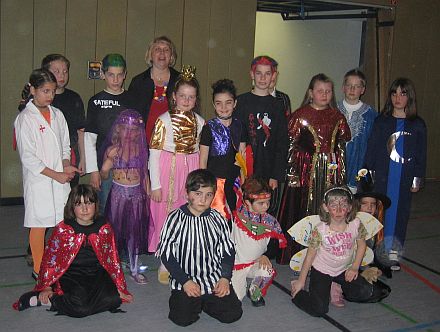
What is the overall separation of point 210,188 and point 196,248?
0.38 m

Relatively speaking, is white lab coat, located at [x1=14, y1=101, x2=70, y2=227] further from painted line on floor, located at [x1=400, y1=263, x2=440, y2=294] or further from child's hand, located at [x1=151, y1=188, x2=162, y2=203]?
painted line on floor, located at [x1=400, y1=263, x2=440, y2=294]

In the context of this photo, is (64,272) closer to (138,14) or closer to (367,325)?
(367,325)

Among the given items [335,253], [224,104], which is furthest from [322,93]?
[335,253]

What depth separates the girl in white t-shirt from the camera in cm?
351

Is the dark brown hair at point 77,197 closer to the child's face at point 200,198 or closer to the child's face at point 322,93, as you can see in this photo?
the child's face at point 200,198

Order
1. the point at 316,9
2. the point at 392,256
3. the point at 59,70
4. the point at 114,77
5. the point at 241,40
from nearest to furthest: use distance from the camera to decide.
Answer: the point at 114,77, the point at 59,70, the point at 392,256, the point at 241,40, the point at 316,9

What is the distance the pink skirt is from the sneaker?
0.62 feet

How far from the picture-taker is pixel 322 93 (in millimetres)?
4004

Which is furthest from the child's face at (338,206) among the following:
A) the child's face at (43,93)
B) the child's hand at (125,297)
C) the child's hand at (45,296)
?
the child's face at (43,93)

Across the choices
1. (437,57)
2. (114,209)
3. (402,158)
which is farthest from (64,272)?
(437,57)

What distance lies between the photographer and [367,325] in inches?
130

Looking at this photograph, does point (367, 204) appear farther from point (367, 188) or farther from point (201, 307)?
point (201, 307)

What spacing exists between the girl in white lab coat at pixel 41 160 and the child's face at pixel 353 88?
Result: 88.3 inches

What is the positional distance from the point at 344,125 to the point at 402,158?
0.58 m
